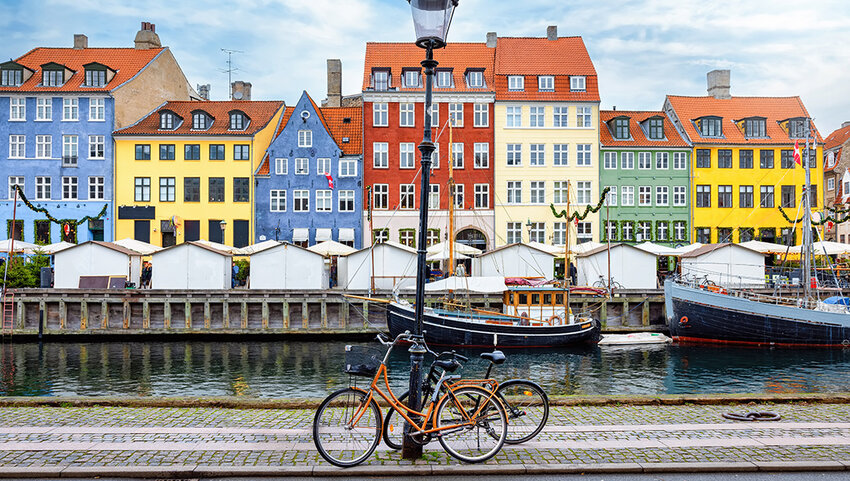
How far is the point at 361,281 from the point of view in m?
36.8

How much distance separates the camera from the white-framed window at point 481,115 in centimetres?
5019

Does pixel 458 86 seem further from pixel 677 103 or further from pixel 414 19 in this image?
pixel 414 19

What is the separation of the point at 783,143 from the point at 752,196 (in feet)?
14.8

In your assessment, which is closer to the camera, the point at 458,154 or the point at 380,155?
the point at 380,155

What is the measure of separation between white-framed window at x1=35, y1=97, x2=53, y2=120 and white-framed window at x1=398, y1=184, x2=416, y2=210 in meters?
25.2

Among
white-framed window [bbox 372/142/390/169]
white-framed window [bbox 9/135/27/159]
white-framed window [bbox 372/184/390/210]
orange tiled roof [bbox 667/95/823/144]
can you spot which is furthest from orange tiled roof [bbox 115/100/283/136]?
orange tiled roof [bbox 667/95/823/144]

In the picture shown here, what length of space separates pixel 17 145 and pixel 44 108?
10.7ft

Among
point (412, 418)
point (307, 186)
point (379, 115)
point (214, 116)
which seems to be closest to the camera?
point (412, 418)

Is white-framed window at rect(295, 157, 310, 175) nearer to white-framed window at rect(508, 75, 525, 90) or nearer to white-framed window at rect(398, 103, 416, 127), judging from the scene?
white-framed window at rect(398, 103, 416, 127)

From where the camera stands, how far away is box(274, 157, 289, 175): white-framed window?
49406 mm

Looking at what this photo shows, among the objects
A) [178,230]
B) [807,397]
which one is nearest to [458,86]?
[178,230]

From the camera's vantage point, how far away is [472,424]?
816cm

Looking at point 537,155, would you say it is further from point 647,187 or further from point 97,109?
point 97,109

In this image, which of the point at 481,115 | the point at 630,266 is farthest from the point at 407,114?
the point at 630,266
